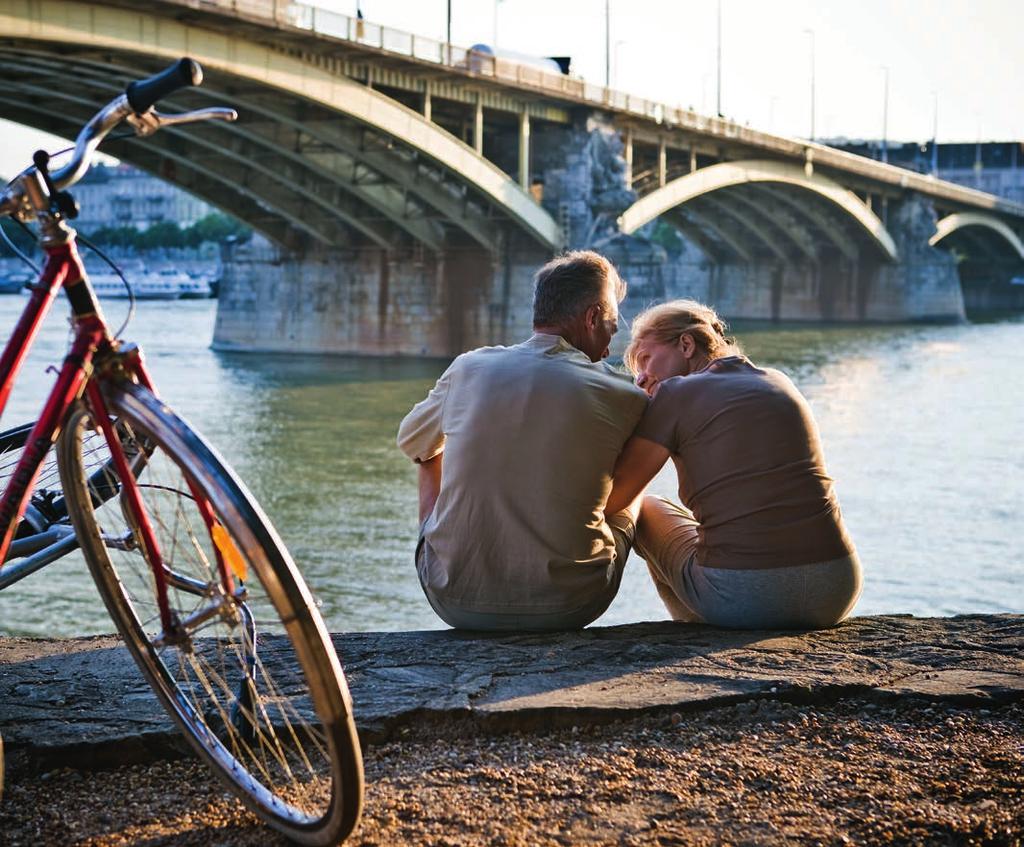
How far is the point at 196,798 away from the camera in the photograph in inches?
96.7

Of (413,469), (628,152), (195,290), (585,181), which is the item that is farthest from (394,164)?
(195,290)

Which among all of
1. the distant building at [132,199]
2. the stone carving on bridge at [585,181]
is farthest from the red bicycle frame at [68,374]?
the distant building at [132,199]

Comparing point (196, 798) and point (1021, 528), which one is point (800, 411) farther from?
point (1021, 528)

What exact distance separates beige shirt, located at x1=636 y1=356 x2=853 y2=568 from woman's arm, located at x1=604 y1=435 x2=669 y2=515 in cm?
2

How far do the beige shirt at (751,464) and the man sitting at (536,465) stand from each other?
117 mm

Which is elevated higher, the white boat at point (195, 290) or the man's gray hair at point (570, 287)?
the man's gray hair at point (570, 287)

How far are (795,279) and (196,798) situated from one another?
152 feet

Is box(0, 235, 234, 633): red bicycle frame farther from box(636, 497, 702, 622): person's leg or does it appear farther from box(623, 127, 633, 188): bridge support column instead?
box(623, 127, 633, 188): bridge support column

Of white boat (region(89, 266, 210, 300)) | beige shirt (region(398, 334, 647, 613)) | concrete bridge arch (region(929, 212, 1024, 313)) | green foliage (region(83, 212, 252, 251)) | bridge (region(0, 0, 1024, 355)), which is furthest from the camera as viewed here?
green foliage (region(83, 212, 252, 251))

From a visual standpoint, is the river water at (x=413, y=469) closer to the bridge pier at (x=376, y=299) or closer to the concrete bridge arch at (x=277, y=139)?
the bridge pier at (x=376, y=299)

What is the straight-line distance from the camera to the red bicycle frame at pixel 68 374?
7.11 feet

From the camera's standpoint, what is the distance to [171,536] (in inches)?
94.9

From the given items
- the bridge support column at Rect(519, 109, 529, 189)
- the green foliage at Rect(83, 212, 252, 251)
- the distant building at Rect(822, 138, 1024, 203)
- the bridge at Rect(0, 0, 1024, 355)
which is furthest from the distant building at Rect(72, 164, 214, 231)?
the bridge support column at Rect(519, 109, 529, 189)

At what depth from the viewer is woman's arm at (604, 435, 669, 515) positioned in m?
3.30
